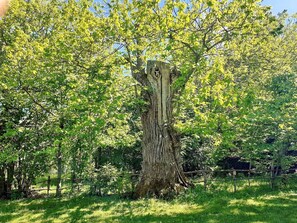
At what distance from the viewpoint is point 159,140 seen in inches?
399

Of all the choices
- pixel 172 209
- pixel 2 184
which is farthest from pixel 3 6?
pixel 172 209

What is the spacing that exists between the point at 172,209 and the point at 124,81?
186 inches

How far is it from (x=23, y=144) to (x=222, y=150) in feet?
32.4

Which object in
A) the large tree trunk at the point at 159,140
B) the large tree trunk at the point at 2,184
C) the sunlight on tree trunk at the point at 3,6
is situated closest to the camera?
the large tree trunk at the point at 159,140

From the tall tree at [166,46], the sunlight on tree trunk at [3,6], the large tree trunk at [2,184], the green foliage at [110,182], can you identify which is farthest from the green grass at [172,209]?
the sunlight on tree trunk at [3,6]

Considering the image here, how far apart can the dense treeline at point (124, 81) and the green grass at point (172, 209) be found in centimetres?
119

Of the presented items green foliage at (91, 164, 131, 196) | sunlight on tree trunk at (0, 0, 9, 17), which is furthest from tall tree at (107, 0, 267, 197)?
sunlight on tree trunk at (0, 0, 9, 17)

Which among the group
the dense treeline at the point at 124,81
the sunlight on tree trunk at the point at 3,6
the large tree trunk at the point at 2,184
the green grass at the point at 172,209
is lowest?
the green grass at the point at 172,209

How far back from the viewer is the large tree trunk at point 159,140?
32.8ft

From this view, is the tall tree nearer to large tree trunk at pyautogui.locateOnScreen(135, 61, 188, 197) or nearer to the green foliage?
large tree trunk at pyautogui.locateOnScreen(135, 61, 188, 197)

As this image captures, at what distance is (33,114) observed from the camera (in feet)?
42.1

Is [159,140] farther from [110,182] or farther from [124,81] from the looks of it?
[110,182]

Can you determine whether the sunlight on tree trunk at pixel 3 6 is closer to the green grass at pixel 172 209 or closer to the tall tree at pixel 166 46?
the tall tree at pixel 166 46

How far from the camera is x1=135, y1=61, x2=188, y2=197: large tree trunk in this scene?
1000 centimetres
